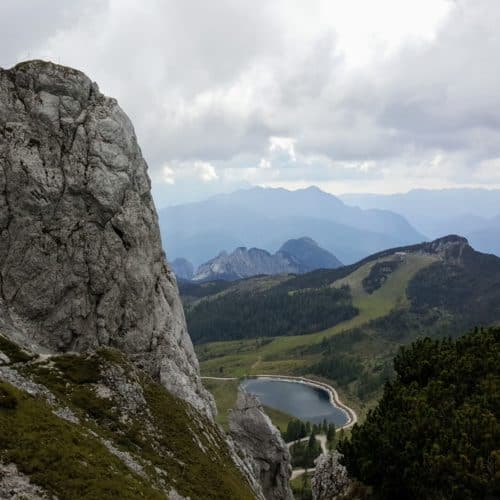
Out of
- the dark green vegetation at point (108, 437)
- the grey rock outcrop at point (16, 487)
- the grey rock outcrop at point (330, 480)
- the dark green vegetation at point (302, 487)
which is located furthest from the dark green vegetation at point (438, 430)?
the dark green vegetation at point (302, 487)

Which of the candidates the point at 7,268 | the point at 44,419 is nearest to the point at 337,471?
the point at 44,419

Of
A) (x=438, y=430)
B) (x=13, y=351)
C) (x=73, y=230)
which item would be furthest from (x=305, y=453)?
(x=13, y=351)

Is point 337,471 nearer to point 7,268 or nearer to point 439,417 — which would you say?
point 439,417

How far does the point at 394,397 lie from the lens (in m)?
52.6

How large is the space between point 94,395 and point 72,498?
16.1 m

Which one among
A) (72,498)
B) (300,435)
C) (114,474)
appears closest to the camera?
(72,498)

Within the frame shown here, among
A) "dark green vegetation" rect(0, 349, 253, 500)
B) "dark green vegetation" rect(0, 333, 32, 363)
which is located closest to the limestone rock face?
"dark green vegetation" rect(0, 333, 32, 363)

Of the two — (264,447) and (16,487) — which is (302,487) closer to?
(264,447)

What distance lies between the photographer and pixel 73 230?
2250 inches

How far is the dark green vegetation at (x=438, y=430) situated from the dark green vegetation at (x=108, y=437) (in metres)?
14.3

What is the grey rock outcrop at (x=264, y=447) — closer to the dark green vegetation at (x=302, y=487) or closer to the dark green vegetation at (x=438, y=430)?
the dark green vegetation at (x=438, y=430)

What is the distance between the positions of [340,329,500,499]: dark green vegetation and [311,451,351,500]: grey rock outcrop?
23.5 ft

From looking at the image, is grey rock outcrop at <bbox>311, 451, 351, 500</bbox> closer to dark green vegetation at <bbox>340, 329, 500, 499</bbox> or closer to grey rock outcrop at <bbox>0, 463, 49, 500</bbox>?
dark green vegetation at <bbox>340, 329, 500, 499</bbox>

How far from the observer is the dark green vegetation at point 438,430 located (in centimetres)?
3859
